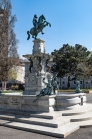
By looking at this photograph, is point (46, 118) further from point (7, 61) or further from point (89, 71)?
point (89, 71)

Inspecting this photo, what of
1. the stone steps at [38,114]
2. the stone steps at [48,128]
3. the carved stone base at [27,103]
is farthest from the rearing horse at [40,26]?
the stone steps at [48,128]

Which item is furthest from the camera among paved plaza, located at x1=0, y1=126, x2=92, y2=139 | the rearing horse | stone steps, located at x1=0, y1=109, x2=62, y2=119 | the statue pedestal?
the rearing horse

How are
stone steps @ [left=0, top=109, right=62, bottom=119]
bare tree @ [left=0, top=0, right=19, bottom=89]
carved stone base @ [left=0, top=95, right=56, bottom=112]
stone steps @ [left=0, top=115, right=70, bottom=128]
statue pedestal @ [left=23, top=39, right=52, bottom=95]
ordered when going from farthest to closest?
bare tree @ [left=0, top=0, right=19, bottom=89]
statue pedestal @ [left=23, top=39, right=52, bottom=95]
carved stone base @ [left=0, top=95, right=56, bottom=112]
stone steps @ [left=0, top=109, right=62, bottom=119]
stone steps @ [left=0, top=115, right=70, bottom=128]

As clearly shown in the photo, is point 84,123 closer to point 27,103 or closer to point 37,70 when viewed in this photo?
point 27,103

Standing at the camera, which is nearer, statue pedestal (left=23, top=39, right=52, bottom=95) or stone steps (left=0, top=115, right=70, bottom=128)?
stone steps (left=0, top=115, right=70, bottom=128)

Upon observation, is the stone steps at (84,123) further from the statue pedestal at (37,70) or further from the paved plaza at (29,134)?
the statue pedestal at (37,70)

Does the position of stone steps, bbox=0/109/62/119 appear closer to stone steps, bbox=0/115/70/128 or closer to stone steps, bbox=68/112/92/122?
stone steps, bbox=0/115/70/128

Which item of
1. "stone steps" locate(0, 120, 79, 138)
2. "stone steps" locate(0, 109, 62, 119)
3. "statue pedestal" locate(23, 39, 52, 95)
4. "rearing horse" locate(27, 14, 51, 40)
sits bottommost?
"stone steps" locate(0, 120, 79, 138)

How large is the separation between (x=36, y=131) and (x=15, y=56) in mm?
25094

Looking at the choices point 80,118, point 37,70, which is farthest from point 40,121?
point 37,70

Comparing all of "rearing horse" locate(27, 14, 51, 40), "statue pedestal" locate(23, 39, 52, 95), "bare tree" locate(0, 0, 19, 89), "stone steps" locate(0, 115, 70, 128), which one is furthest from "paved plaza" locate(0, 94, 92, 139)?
"bare tree" locate(0, 0, 19, 89)

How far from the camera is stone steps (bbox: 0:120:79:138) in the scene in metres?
7.21

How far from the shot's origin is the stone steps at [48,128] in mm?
7212

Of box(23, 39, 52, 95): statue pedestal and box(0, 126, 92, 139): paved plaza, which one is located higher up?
box(23, 39, 52, 95): statue pedestal
